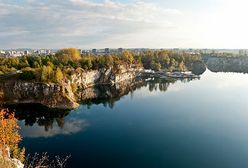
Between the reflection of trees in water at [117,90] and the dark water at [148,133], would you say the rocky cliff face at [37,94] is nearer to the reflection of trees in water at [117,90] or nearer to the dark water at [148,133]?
the dark water at [148,133]

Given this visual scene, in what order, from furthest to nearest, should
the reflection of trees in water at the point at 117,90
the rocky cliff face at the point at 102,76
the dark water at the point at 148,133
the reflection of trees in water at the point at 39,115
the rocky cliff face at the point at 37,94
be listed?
1. the rocky cliff face at the point at 102,76
2. the reflection of trees in water at the point at 117,90
3. the rocky cliff face at the point at 37,94
4. the reflection of trees in water at the point at 39,115
5. the dark water at the point at 148,133

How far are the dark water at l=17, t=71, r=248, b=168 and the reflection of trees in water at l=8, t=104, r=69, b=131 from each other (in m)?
0.24

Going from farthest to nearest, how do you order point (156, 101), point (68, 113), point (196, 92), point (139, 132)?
point (196, 92)
point (156, 101)
point (68, 113)
point (139, 132)

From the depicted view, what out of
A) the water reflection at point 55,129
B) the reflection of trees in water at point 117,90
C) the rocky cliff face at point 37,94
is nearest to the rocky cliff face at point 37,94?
the rocky cliff face at point 37,94

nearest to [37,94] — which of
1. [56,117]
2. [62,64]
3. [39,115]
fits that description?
[39,115]

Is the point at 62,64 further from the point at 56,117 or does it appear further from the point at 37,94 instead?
the point at 56,117

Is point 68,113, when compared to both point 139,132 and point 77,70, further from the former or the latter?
point 77,70

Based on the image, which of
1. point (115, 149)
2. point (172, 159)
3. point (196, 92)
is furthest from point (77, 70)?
point (172, 159)

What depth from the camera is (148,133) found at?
61.2 m

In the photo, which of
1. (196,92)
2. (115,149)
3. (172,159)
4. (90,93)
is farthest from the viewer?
(196,92)

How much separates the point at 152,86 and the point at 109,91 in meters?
24.8

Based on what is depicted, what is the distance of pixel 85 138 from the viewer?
190 ft

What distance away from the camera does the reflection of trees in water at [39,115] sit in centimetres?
6919

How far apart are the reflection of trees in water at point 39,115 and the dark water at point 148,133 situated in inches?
9.3
